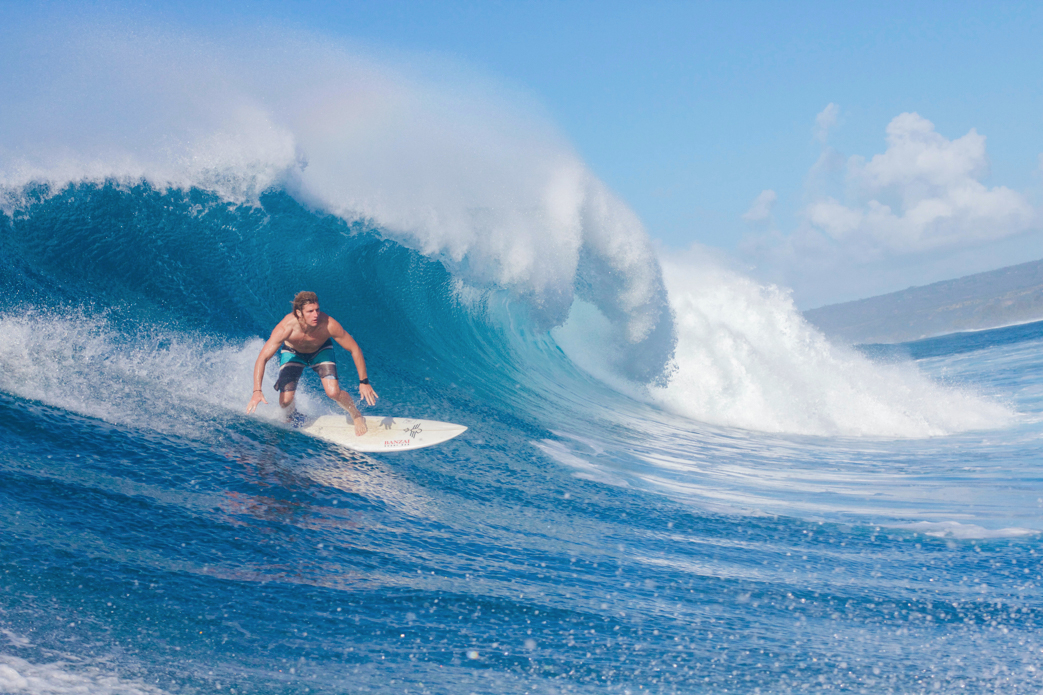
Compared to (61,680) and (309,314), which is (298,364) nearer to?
(309,314)

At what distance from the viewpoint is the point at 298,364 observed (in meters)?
5.25

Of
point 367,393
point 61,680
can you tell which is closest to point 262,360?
point 367,393

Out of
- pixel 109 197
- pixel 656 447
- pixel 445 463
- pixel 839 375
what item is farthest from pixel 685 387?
pixel 109 197

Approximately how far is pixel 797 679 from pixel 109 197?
317 inches

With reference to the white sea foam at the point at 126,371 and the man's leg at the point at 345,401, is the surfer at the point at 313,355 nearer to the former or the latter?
the man's leg at the point at 345,401

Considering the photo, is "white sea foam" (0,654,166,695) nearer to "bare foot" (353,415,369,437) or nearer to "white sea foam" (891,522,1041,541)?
"bare foot" (353,415,369,437)

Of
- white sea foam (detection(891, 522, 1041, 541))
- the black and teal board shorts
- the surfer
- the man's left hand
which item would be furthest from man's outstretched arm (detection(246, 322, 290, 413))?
white sea foam (detection(891, 522, 1041, 541))

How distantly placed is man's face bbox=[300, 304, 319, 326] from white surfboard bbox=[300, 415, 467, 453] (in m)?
0.86

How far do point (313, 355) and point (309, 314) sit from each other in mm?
506

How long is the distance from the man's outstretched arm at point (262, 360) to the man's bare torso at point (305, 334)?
0.14 feet

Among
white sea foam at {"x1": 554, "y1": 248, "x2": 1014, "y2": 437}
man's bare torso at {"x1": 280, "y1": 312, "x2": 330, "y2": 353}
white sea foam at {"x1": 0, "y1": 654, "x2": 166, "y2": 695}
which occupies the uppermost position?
white sea foam at {"x1": 554, "y1": 248, "x2": 1014, "y2": 437}

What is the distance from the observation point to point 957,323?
72.9 meters

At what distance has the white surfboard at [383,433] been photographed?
205 inches

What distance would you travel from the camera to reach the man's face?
489cm
